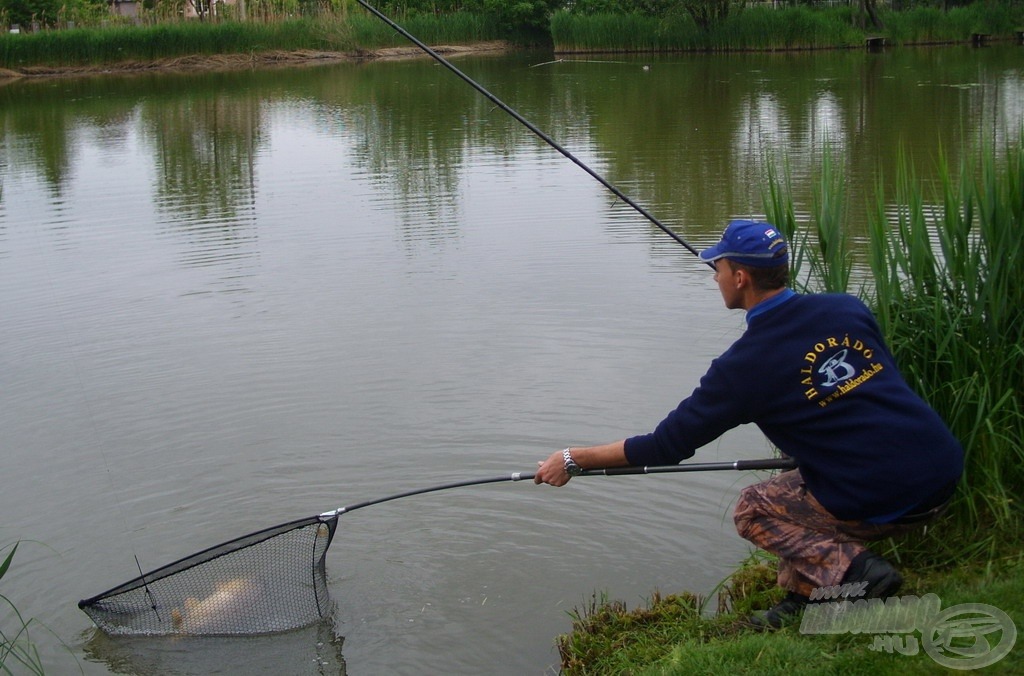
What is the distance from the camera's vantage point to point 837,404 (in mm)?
3496

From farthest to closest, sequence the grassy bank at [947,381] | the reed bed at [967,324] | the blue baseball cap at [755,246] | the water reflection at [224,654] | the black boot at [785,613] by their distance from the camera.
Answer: the water reflection at [224,654] → the reed bed at [967,324] → the grassy bank at [947,381] → the black boot at [785,613] → the blue baseball cap at [755,246]

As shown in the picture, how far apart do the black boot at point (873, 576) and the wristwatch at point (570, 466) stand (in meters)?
0.92

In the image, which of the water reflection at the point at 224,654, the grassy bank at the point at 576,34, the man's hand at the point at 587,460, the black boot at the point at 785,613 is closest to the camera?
the man's hand at the point at 587,460

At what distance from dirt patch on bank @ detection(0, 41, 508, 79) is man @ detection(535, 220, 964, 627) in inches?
1544

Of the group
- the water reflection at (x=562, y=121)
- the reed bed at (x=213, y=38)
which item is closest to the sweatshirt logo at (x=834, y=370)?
the water reflection at (x=562, y=121)

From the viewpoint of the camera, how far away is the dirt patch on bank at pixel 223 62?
130 feet

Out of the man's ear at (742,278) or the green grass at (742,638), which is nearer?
the green grass at (742,638)

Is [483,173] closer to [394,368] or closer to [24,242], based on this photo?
Answer: [24,242]

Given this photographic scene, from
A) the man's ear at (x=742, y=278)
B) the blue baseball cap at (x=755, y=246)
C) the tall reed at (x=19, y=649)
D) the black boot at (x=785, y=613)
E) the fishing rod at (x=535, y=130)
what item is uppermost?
the fishing rod at (x=535, y=130)

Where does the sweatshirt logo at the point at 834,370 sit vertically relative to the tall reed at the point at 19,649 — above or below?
above

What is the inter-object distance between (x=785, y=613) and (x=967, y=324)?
1.43 meters

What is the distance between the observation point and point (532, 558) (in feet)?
18.3

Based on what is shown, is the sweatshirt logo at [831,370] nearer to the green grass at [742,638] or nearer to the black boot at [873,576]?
the black boot at [873,576]

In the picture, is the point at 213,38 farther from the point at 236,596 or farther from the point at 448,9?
the point at 236,596
